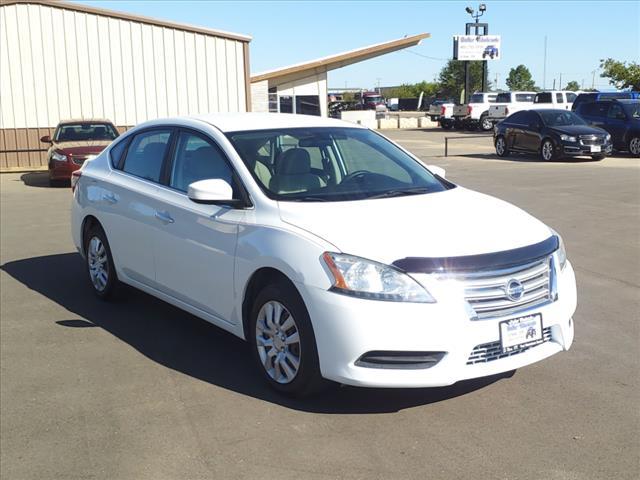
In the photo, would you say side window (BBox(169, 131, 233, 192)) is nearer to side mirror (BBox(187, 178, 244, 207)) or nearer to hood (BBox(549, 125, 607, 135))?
side mirror (BBox(187, 178, 244, 207))

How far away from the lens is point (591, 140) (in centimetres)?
2017

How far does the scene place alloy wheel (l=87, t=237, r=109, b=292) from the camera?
21.1 feet

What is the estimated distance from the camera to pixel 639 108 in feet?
72.4

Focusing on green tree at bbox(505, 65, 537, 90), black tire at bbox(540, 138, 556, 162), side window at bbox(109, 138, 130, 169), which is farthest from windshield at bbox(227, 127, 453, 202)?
green tree at bbox(505, 65, 537, 90)

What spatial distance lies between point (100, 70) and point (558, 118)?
13.5m

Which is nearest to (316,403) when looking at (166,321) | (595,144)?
(166,321)

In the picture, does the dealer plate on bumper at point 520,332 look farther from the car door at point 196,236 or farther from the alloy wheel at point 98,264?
the alloy wheel at point 98,264

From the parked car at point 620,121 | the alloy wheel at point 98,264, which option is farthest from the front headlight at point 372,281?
the parked car at point 620,121

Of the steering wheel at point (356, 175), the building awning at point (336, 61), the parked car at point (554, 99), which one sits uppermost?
the building awning at point (336, 61)

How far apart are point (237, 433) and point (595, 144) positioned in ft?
60.4

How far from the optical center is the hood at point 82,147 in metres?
16.5

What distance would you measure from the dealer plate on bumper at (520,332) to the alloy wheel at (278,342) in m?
1.12

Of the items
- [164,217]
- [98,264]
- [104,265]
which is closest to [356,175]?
[164,217]

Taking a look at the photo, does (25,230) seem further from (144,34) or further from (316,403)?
(144,34)
